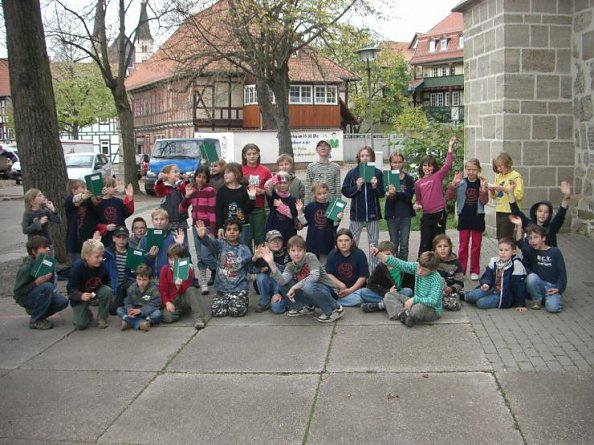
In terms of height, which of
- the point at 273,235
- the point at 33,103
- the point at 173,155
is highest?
the point at 33,103

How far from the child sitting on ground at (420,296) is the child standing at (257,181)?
200 cm

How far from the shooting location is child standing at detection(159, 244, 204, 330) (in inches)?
278

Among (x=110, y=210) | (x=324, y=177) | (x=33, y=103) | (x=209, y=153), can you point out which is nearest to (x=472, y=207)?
(x=324, y=177)

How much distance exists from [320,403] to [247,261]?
110 inches

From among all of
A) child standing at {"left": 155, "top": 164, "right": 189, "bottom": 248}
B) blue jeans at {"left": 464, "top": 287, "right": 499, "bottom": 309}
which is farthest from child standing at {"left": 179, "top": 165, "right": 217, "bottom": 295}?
blue jeans at {"left": 464, "top": 287, "right": 499, "bottom": 309}

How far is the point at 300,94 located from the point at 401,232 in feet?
129

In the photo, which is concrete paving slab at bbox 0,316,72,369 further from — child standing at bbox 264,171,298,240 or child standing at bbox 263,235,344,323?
child standing at bbox 264,171,298,240

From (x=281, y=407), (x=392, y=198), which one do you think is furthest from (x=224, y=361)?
(x=392, y=198)

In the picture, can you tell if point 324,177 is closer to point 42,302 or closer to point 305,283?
point 305,283

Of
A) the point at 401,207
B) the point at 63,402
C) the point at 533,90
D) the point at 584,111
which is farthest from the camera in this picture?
the point at 533,90

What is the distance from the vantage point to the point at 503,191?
8.03m

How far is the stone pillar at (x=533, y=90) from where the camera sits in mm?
10773

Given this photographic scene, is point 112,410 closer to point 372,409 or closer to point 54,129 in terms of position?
point 372,409

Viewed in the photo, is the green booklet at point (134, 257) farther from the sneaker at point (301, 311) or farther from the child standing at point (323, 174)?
the child standing at point (323, 174)
